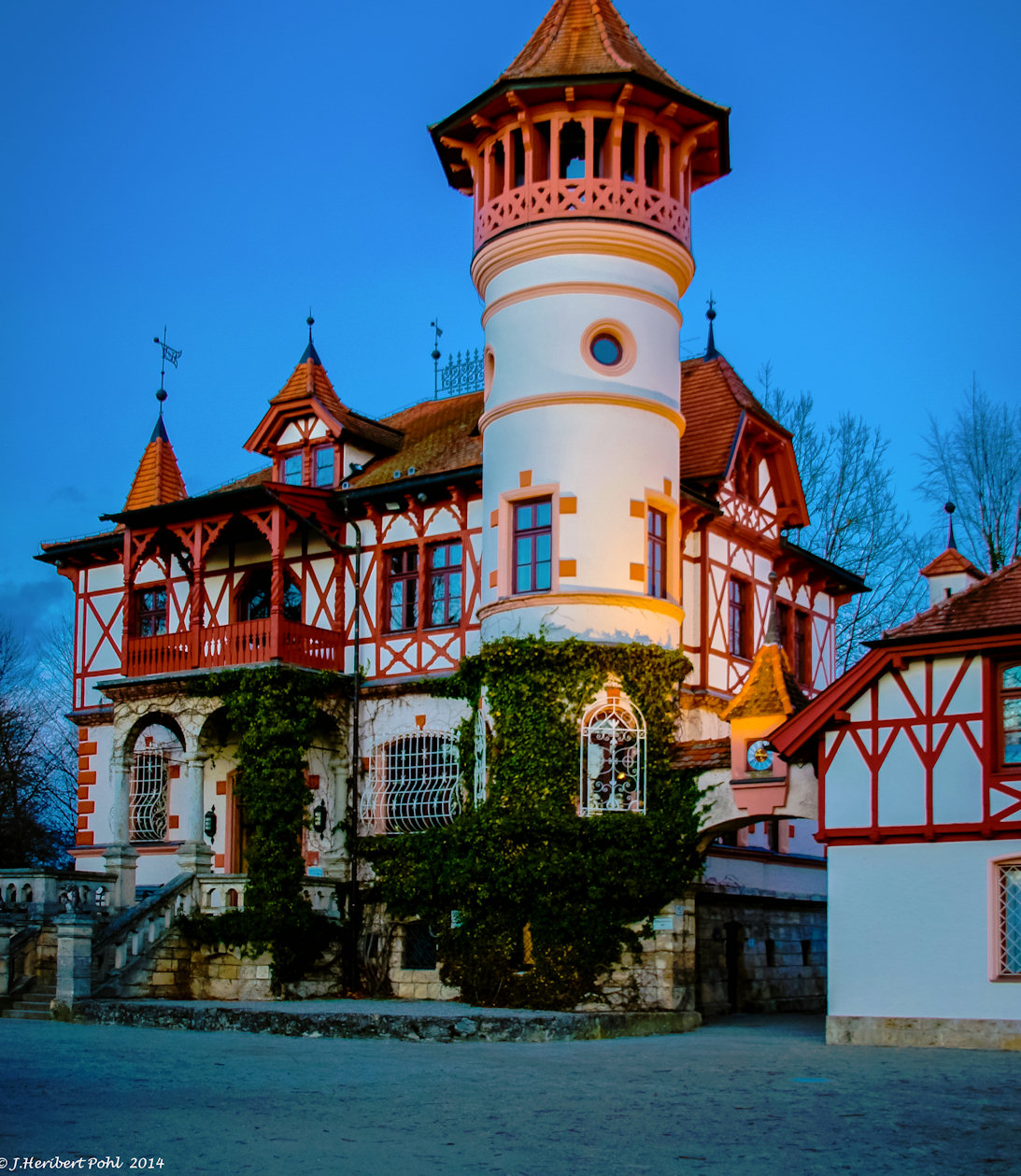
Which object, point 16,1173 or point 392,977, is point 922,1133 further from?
point 392,977

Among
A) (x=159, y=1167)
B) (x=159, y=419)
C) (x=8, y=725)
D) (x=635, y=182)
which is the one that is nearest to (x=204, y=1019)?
(x=159, y=1167)

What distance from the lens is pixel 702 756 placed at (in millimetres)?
22109

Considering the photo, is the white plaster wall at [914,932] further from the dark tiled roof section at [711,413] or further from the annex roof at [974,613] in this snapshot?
the dark tiled roof section at [711,413]

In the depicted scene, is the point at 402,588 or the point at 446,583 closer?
the point at 446,583

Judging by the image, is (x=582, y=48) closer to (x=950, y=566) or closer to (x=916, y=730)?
(x=950, y=566)

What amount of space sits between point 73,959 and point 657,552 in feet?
34.1

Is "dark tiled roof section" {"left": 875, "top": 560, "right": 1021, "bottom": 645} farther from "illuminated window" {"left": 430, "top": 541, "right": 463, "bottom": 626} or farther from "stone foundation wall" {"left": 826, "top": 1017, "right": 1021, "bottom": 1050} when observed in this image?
"illuminated window" {"left": 430, "top": 541, "right": 463, "bottom": 626}

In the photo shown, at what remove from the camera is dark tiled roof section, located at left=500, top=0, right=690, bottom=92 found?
24.0 metres

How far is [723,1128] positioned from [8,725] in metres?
37.7

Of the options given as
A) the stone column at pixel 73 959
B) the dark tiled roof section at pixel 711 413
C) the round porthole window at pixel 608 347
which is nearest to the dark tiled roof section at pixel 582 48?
the round porthole window at pixel 608 347

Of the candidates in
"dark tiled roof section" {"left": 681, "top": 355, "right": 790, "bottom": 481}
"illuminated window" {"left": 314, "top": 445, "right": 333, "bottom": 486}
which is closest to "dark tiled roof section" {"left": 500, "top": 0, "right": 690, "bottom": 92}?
"dark tiled roof section" {"left": 681, "top": 355, "right": 790, "bottom": 481}

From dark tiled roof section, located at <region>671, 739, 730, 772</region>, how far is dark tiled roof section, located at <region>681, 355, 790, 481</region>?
5578mm

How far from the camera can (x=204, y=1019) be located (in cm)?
1925

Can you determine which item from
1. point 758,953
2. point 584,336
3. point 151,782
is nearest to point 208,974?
point 151,782
